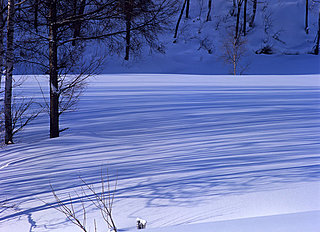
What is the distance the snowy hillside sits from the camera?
2856cm

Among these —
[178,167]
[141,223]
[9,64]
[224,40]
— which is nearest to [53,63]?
[9,64]

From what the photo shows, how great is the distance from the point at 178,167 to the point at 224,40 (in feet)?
96.1

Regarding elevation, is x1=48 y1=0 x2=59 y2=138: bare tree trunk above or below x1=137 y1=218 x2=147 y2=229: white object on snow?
above

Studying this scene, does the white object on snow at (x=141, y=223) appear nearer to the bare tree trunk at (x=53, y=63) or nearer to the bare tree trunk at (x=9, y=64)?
the bare tree trunk at (x=53, y=63)

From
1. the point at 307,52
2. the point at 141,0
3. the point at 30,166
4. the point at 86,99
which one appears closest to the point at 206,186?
the point at 30,166

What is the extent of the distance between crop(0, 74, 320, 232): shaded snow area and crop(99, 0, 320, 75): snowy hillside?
1908 centimetres

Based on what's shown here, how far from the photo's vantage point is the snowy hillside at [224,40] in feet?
93.7

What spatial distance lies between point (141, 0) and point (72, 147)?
312 cm

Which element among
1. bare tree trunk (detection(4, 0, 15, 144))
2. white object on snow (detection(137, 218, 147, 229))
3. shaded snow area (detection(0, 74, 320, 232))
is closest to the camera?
white object on snow (detection(137, 218, 147, 229))

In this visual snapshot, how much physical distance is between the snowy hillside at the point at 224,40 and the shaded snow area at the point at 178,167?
1908 centimetres

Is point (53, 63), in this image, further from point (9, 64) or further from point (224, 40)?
point (224, 40)

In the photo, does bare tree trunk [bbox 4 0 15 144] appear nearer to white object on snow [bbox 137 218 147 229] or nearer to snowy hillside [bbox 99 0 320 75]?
white object on snow [bbox 137 218 147 229]

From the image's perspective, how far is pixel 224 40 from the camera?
3198cm

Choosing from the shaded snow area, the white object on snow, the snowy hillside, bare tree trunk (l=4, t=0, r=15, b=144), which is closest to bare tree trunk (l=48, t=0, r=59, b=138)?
the shaded snow area
